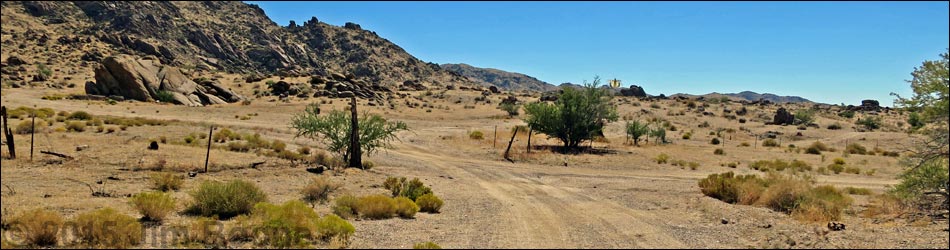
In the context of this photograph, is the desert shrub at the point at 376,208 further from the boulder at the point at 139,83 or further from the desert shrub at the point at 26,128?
the boulder at the point at 139,83

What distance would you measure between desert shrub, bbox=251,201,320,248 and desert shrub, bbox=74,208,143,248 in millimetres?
2194

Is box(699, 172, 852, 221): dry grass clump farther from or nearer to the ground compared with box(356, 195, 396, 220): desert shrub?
farther from the ground

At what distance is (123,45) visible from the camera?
94.5m

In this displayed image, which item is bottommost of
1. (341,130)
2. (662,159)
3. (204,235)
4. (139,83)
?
(204,235)

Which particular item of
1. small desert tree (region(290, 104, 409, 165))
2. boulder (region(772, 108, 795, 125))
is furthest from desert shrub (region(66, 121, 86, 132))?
boulder (region(772, 108, 795, 125))

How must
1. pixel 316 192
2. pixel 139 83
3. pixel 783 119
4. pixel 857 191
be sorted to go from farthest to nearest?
pixel 783 119 → pixel 139 83 → pixel 857 191 → pixel 316 192

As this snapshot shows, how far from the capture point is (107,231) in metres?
10.7

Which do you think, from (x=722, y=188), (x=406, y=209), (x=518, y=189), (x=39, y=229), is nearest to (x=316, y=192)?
(x=406, y=209)

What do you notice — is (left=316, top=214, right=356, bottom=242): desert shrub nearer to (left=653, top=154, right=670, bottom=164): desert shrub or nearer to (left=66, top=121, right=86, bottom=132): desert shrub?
(left=653, top=154, right=670, bottom=164): desert shrub

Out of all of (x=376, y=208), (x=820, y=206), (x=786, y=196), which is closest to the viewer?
(x=376, y=208)

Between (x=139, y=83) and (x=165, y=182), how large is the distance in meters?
52.3

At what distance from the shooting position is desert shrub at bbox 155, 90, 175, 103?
204ft

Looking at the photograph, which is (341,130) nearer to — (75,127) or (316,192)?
(316,192)

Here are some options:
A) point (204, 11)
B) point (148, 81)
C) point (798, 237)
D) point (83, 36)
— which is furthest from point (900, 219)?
point (204, 11)
